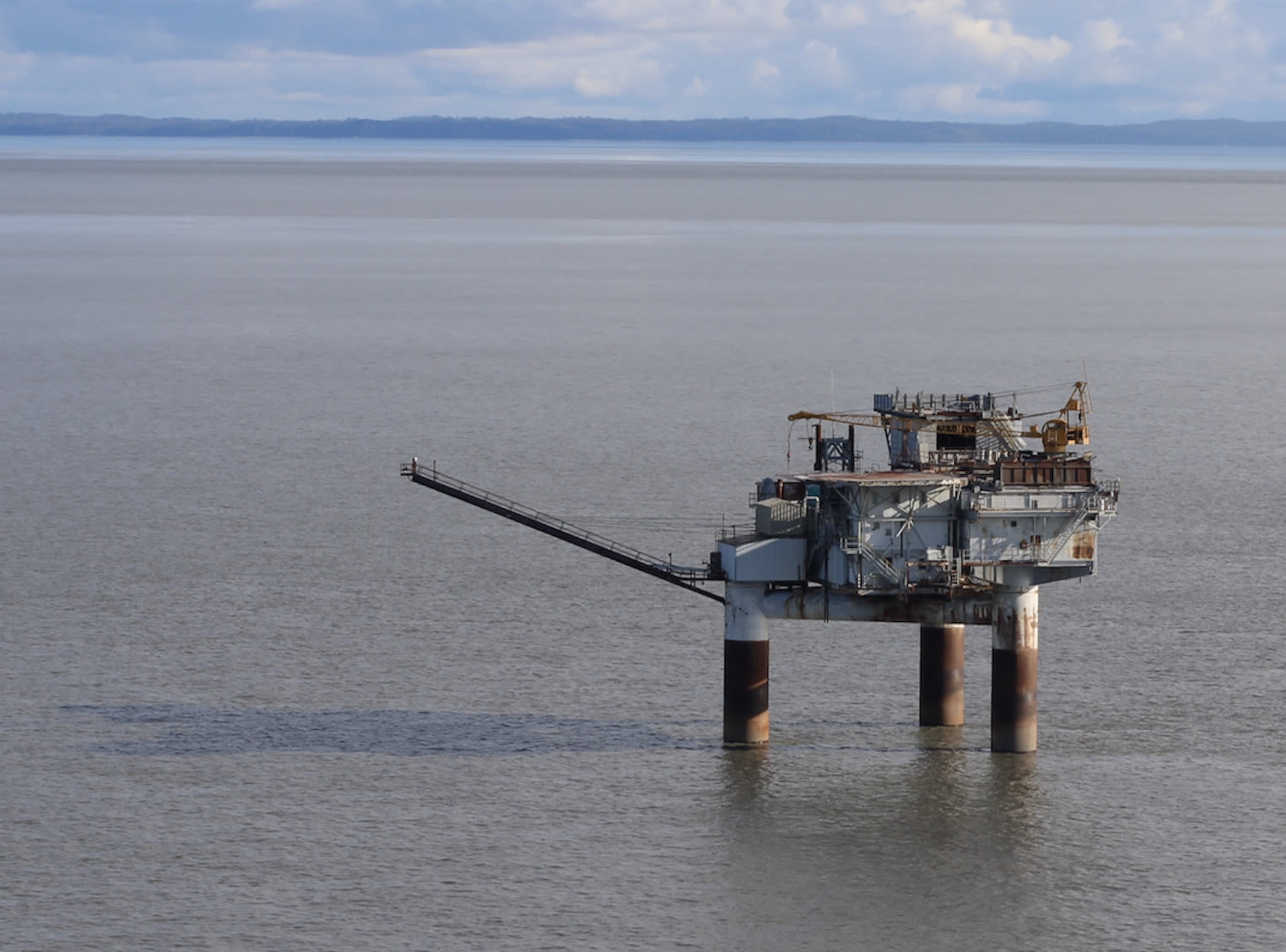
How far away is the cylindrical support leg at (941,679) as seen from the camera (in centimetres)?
6625

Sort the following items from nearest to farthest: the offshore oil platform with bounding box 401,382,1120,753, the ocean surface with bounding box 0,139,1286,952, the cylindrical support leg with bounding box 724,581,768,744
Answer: the ocean surface with bounding box 0,139,1286,952
the offshore oil platform with bounding box 401,382,1120,753
the cylindrical support leg with bounding box 724,581,768,744

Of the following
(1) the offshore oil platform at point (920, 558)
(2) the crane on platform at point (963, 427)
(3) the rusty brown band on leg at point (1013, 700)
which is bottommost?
(3) the rusty brown band on leg at point (1013, 700)

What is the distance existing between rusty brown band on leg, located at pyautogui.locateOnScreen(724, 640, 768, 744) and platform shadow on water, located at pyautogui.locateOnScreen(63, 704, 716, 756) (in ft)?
5.25

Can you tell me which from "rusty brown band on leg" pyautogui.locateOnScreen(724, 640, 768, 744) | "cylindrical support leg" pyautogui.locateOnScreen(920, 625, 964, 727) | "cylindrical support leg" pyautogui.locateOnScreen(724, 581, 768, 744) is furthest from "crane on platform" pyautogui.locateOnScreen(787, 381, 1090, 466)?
"rusty brown band on leg" pyautogui.locateOnScreen(724, 640, 768, 744)

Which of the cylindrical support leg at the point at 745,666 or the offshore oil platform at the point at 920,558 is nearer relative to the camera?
the offshore oil platform at the point at 920,558

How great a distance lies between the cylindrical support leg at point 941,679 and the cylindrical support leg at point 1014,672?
2.76 m

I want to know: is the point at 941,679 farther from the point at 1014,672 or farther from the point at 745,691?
the point at 745,691

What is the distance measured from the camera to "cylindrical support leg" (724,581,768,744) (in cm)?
6266

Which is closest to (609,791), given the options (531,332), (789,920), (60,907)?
(789,920)

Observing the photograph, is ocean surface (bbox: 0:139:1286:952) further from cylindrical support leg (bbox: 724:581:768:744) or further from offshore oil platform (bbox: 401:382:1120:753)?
offshore oil platform (bbox: 401:382:1120:753)

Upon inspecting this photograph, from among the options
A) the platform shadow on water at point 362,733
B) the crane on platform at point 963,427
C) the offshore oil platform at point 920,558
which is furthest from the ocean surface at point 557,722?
the crane on platform at point 963,427

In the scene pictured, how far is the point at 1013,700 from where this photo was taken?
63.2 meters

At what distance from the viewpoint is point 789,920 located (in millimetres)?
53281

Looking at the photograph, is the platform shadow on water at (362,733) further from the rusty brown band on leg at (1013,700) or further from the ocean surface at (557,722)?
the rusty brown band on leg at (1013,700)
